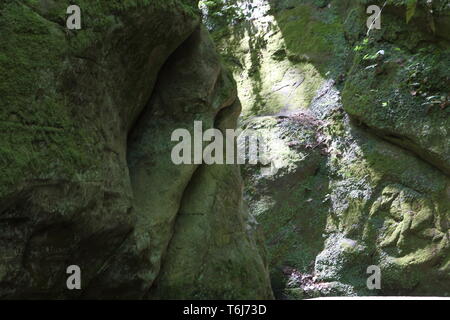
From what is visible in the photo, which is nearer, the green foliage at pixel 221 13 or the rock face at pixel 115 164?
the rock face at pixel 115 164

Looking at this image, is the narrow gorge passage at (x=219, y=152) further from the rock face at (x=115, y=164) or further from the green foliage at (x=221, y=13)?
the green foliage at (x=221, y=13)

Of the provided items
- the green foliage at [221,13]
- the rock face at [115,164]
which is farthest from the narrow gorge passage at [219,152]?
the green foliage at [221,13]

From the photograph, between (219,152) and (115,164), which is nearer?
(115,164)

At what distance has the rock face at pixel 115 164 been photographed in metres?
3.12

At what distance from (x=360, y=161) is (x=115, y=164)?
5.26 metres

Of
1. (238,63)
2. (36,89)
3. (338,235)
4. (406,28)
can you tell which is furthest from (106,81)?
(238,63)

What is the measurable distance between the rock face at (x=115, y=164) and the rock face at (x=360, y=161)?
114 inches

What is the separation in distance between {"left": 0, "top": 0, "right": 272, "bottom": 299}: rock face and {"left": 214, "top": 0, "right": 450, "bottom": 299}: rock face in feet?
9.46

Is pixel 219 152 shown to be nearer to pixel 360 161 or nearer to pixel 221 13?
pixel 360 161

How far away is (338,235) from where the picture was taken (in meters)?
7.92

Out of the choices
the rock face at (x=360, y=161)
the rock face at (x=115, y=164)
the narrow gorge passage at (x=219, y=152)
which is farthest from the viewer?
the rock face at (x=360, y=161)

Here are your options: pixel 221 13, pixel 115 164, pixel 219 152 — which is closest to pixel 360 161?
pixel 219 152

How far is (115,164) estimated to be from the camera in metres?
3.81

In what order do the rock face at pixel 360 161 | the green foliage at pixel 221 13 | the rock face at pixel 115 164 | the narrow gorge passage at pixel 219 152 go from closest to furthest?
the rock face at pixel 115 164, the narrow gorge passage at pixel 219 152, the rock face at pixel 360 161, the green foliage at pixel 221 13
